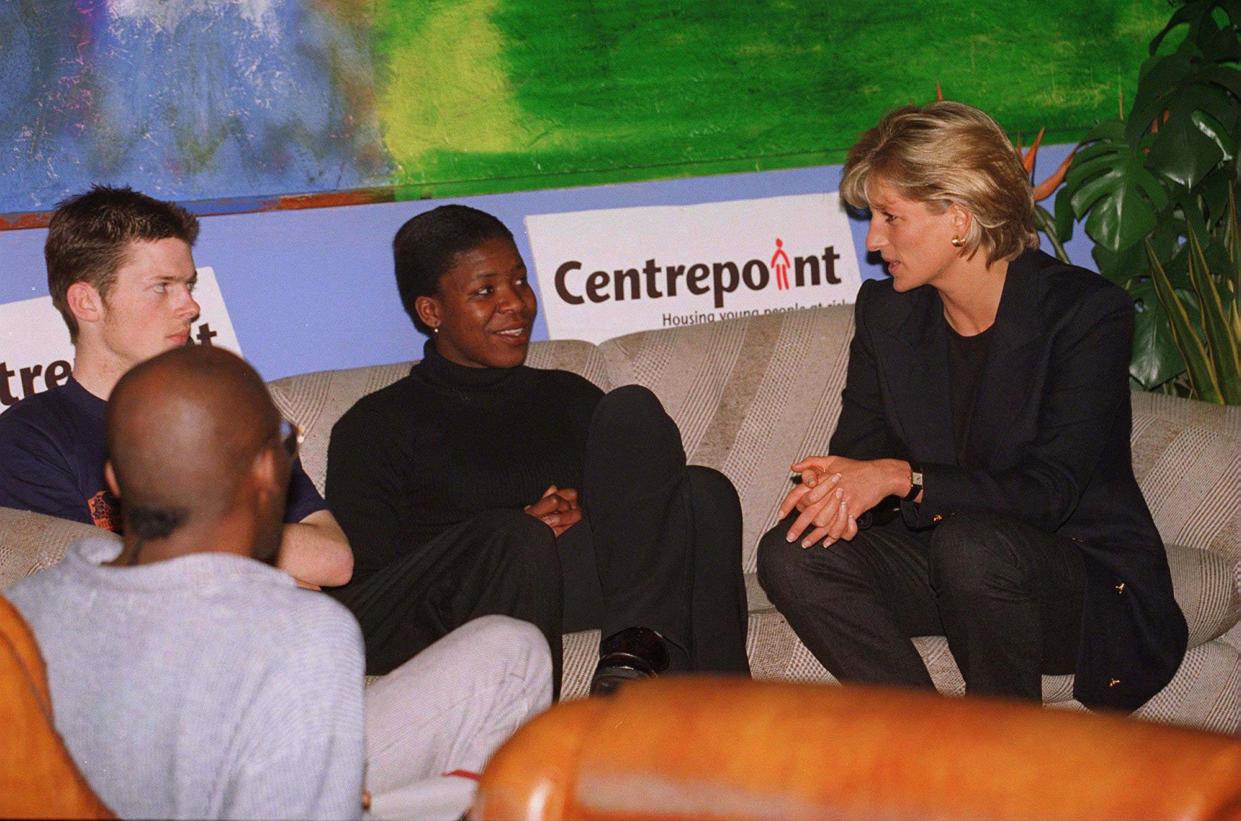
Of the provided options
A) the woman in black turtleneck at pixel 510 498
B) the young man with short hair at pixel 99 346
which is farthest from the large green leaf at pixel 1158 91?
the young man with short hair at pixel 99 346

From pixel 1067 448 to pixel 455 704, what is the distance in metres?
1.28

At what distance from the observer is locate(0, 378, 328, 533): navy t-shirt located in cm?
242

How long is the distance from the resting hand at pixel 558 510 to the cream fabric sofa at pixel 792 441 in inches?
9.8

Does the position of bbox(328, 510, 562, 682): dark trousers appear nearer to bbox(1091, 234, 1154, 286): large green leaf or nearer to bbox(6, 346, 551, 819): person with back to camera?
bbox(6, 346, 551, 819): person with back to camera

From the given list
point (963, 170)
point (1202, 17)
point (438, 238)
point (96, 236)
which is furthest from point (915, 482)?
point (1202, 17)

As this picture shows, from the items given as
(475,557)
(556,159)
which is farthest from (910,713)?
(556,159)

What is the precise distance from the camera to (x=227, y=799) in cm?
118

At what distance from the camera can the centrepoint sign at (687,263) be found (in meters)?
3.46

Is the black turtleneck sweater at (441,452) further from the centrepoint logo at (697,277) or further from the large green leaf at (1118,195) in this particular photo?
the large green leaf at (1118,195)

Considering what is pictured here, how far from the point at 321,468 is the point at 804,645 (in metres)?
1.06

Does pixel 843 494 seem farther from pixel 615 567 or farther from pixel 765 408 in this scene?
pixel 765 408

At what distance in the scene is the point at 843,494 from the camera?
2.43m

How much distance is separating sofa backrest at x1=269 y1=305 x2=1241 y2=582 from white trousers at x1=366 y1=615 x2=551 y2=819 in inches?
45.9

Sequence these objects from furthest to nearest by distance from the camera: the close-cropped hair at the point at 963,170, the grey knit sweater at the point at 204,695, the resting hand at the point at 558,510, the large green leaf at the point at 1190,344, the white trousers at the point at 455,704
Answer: the large green leaf at the point at 1190,344
the resting hand at the point at 558,510
the close-cropped hair at the point at 963,170
the white trousers at the point at 455,704
the grey knit sweater at the point at 204,695
